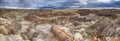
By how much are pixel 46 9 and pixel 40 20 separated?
9.9 inches

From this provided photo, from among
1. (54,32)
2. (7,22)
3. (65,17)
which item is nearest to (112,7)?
(65,17)

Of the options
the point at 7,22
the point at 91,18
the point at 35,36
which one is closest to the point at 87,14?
the point at 91,18

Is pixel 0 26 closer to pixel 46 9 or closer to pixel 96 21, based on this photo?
pixel 46 9

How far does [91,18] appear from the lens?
14.4ft

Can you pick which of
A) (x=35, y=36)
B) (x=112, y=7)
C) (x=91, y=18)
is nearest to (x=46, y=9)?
(x=35, y=36)

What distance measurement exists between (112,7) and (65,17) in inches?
35.2

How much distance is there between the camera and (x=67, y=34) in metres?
4.39

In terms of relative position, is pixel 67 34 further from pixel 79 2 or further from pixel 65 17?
pixel 79 2

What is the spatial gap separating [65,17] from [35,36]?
68 centimetres

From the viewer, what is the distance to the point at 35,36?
4.39 meters

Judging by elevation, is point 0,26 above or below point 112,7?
below

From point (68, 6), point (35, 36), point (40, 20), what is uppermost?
point (68, 6)

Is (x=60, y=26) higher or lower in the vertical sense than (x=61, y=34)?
higher

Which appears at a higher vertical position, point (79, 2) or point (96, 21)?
point (79, 2)
